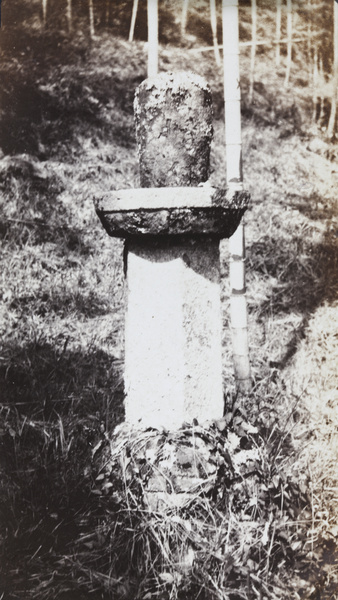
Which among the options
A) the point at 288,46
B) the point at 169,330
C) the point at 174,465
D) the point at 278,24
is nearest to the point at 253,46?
the point at 288,46

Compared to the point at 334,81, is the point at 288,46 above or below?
above

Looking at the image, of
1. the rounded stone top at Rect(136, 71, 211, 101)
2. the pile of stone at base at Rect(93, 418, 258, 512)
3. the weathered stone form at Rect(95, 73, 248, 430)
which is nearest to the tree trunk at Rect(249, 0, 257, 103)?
the rounded stone top at Rect(136, 71, 211, 101)

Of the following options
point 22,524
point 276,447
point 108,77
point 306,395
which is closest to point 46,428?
point 22,524

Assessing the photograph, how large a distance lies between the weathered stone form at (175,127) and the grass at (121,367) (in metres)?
1.11

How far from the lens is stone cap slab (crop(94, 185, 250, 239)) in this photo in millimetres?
2201

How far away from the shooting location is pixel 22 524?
237 cm

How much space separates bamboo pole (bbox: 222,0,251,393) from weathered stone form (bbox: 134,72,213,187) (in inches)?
40.3

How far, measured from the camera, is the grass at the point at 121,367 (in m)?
2.22

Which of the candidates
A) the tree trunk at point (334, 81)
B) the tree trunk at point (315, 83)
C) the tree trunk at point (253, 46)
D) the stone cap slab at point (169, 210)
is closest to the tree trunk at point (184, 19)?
the tree trunk at point (253, 46)

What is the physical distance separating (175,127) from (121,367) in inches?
89.5

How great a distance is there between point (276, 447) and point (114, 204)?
5.05 feet

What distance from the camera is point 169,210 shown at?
7.23 feet

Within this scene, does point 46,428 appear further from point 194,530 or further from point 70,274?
point 70,274

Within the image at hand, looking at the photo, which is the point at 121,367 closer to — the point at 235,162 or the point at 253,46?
the point at 235,162
